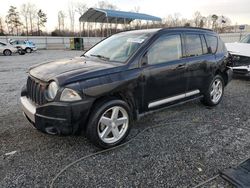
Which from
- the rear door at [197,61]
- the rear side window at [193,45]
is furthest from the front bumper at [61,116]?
the rear side window at [193,45]

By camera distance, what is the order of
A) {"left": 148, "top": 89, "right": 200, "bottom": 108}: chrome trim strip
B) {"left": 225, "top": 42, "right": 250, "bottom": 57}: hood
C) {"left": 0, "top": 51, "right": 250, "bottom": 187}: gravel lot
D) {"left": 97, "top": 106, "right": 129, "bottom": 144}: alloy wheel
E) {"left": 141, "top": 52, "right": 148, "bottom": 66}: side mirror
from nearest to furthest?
{"left": 0, "top": 51, "right": 250, "bottom": 187}: gravel lot, {"left": 97, "top": 106, "right": 129, "bottom": 144}: alloy wheel, {"left": 141, "top": 52, "right": 148, "bottom": 66}: side mirror, {"left": 148, "top": 89, "right": 200, "bottom": 108}: chrome trim strip, {"left": 225, "top": 42, "right": 250, "bottom": 57}: hood

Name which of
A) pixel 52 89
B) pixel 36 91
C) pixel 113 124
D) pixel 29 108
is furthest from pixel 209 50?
pixel 29 108

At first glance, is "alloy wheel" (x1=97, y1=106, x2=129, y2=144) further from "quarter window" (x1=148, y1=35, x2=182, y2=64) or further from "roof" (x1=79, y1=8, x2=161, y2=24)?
"roof" (x1=79, y1=8, x2=161, y2=24)

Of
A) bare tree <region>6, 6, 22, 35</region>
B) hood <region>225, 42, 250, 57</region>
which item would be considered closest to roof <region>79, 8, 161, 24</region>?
hood <region>225, 42, 250, 57</region>

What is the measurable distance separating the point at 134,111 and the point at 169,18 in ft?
206

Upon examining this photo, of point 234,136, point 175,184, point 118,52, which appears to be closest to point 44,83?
point 118,52

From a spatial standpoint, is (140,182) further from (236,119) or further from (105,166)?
(236,119)

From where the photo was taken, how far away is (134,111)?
3.73 m

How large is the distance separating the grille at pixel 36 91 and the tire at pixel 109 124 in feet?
2.37

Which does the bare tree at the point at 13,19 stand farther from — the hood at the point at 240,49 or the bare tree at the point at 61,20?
the hood at the point at 240,49

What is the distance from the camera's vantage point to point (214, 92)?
535 cm

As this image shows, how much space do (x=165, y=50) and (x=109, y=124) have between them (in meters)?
1.70

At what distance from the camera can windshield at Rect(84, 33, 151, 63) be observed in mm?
3810

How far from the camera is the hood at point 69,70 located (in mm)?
3105
